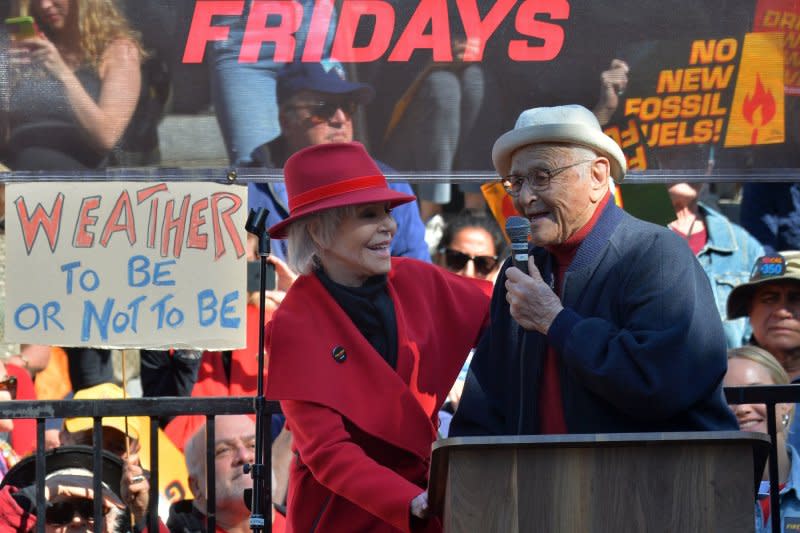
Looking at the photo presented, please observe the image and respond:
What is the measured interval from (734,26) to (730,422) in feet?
7.54

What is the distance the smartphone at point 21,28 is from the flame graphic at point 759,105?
2.75m

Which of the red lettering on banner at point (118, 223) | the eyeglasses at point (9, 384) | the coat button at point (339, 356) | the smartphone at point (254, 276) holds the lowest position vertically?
the eyeglasses at point (9, 384)

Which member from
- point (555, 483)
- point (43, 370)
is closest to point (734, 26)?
point (555, 483)

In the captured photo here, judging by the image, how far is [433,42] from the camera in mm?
5832

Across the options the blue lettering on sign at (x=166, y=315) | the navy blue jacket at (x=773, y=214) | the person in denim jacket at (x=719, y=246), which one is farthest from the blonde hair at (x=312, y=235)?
the navy blue jacket at (x=773, y=214)

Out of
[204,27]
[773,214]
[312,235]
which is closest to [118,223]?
[204,27]

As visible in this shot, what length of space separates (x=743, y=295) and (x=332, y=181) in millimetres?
2651

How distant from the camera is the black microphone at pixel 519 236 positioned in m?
3.84

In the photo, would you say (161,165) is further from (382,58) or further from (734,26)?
(734,26)

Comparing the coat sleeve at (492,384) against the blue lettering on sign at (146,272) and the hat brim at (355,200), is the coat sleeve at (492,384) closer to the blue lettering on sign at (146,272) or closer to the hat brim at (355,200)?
the hat brim at (355,200)

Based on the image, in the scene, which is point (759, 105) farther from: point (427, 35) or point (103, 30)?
point (103, 30)

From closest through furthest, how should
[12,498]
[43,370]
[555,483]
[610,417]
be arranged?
[555,483], [610,417], [12,498], [43,370]

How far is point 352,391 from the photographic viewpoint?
442cm

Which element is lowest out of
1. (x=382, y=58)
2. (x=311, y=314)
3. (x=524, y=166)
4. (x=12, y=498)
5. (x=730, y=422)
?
(x=12, y=498)
